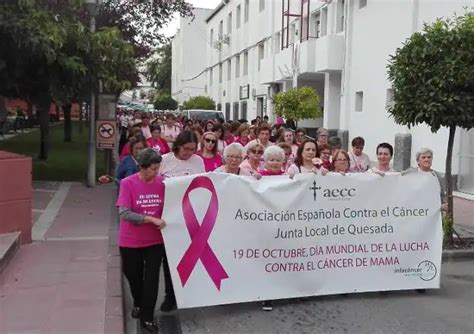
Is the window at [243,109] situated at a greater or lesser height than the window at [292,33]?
lesser

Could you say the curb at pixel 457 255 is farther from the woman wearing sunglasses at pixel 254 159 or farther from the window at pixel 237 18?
the window at pixel 237 18

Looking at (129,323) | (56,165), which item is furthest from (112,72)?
(129,323)

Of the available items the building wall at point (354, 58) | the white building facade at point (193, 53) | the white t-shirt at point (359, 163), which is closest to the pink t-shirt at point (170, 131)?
the building wall at point (354, 58)

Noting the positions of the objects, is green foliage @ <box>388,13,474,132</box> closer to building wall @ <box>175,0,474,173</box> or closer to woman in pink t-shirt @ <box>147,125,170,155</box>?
woman in pink t-shirt @ <box>147,125,170,155</box>

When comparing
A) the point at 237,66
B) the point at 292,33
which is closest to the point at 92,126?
the point at 292,33

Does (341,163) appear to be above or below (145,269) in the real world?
above

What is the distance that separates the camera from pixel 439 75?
7.86 metres

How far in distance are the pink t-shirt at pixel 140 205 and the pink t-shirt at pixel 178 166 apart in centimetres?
70

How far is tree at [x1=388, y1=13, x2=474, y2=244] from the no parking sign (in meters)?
7.28

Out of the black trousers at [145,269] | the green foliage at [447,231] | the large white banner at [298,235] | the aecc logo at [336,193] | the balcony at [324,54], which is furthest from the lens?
the balcony at [324,54]

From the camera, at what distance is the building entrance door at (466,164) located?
1349 centimetres

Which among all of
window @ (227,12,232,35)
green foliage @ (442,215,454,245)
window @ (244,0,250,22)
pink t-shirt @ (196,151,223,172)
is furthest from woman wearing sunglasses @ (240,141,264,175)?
window @ (227,12,232,35)

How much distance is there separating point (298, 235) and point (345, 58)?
54.3 ft

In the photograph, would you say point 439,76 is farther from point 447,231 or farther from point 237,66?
point 237,66
